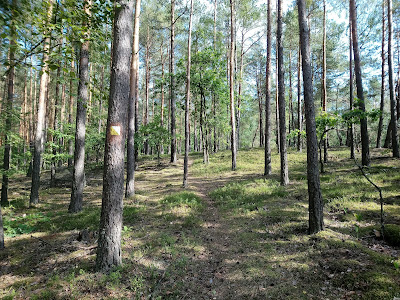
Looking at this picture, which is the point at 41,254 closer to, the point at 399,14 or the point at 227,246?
the point at 227,246

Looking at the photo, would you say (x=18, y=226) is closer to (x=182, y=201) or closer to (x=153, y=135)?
(x=182, y=201)

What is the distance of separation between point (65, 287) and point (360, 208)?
859 cm

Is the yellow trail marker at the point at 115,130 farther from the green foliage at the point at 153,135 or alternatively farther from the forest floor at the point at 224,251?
the green foliage at the point at 153,135

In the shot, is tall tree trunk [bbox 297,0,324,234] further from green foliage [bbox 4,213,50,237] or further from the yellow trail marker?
green foliage [bbox 4,213,50,237]

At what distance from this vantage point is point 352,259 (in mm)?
4379

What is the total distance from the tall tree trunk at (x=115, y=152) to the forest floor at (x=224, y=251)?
460 millimetres

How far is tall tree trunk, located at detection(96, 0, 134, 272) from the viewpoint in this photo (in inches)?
171

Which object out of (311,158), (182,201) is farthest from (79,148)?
(311,158)

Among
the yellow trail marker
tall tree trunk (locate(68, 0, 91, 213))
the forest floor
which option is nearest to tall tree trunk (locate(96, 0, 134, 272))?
the yellow trail marker

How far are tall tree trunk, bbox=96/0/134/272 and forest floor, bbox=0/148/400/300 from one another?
0.46 metres

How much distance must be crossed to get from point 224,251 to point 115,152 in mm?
3899

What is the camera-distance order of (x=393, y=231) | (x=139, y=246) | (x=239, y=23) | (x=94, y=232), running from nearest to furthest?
(x=393, y=231) → (x=139, y=246) → (x=94, y=232) → (x=239, y=23)

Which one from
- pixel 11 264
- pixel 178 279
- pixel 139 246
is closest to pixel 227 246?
pixel 178 279

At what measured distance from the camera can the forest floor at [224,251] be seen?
12.8ft
